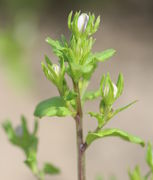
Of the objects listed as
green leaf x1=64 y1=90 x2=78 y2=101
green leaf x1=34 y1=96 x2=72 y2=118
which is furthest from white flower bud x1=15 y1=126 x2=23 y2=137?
green leaf x1=64 y1=90 x2=78 y2=101

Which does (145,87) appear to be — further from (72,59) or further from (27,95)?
(72,59)

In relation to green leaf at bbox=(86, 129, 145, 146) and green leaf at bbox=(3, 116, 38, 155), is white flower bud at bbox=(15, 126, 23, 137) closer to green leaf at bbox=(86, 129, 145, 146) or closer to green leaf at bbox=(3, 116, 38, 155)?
green leaf at bbox=(3, 116, 38, 155)

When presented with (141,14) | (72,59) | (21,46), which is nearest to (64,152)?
(21,46)

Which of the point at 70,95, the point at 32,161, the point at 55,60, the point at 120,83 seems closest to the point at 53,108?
the point at 70,95

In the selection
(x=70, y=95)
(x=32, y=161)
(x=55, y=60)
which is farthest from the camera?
(x=55, y=60)

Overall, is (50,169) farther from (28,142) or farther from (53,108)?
(53,108)
